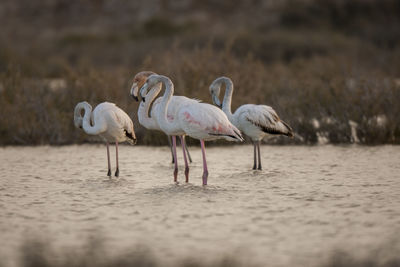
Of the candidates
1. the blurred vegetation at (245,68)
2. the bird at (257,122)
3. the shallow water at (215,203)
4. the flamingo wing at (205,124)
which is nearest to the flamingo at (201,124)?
the flamingo wing at (205,124)

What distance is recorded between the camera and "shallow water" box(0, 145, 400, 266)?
18.0 feet

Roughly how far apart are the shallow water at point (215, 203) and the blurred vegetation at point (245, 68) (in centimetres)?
86

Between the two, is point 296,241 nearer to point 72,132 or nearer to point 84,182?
point 84,182

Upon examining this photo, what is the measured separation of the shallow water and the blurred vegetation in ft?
2.81

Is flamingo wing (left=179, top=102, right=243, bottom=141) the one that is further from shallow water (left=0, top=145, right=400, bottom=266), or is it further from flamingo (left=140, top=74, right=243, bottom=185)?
shallow water (left=0, top=145, right=400, bottom=266)

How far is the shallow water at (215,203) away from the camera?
18.0ft

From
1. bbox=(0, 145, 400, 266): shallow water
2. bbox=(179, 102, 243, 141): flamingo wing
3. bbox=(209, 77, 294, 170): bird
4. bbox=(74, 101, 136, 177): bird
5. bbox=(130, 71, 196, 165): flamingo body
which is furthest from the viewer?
bbox=(209, 77, 294, 170): bird

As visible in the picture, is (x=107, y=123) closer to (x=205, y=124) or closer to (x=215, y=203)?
(x=205, y=124)

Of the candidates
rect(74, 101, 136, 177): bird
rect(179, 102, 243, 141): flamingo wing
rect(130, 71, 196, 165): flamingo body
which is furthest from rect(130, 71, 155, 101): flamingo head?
rect(179, 102, 243, 141): flamingo wing

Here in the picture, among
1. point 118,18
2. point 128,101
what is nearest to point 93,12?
point 118,18

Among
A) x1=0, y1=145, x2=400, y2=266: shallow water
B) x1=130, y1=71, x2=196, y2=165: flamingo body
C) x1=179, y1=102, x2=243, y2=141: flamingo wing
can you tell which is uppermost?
x1=130, y1=71, x2=196, y2=165: flamingo body

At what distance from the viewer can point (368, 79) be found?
11914 millimetres

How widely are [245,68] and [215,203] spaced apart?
609cm

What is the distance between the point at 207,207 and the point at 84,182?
2.04 meters
